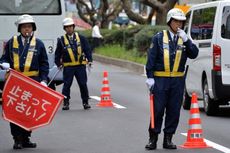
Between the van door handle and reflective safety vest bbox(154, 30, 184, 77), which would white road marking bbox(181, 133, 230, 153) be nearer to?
reflective safety vest bbox(154, 30, 184, 77)

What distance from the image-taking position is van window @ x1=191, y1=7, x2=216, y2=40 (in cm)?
1727

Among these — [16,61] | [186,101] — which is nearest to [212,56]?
[186,101]

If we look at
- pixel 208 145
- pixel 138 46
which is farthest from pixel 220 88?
pixel 138 46

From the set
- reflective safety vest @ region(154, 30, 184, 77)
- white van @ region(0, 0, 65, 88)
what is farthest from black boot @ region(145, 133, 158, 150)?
white van @ region(0, 0, 65, 88)

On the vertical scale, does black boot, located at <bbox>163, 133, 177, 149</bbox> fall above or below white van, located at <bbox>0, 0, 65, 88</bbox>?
below

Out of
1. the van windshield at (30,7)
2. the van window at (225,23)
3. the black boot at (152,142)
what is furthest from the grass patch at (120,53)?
the black boot at (152,142)

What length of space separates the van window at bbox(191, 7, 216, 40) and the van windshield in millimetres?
4409

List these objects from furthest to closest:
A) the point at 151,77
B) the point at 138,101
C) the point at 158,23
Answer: the point at 158,23
the point at 138,101
the point at 151,77

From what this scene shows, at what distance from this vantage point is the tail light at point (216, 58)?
16.5 meters

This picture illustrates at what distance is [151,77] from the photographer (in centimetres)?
1220

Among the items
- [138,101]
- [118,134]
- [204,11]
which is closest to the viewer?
[118,134]

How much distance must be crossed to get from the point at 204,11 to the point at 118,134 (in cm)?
459

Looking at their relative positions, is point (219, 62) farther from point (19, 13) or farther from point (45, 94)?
point (19, 13)

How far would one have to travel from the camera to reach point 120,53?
39250 millimetres
